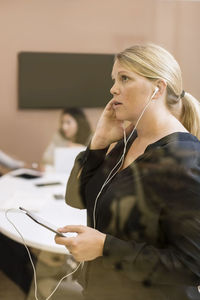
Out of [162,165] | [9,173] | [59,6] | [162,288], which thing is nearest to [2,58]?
[59,6]

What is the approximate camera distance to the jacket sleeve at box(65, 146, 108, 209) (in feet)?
2.46

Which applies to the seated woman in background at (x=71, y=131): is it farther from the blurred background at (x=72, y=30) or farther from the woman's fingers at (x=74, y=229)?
the woman's fingers at (x=74, y=229)

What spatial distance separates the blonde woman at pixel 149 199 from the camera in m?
0.57

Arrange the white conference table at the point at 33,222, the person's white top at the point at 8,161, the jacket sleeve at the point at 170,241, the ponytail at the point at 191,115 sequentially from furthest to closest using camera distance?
the person's white top at the point at 8,161 → the white conference table at the point at 33,222 → the ponytail at the point at 191,115 → the jacket sleeve at the point at 170,241

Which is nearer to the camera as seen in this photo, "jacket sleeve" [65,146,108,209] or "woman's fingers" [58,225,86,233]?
"woman's fingers" [58,225,86,233]

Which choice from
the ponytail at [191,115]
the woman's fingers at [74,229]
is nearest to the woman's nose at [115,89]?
the ponytail at [191,115]

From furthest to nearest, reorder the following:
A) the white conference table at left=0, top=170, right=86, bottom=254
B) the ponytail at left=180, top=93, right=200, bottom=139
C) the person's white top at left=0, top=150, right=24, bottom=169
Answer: the person's white top at left=0, top=150, right=24, bottom=169, the white conference table at left=0, top=170, right=86, bottom=254, the ponytail at left=180, top=93, right=200, bottom=139

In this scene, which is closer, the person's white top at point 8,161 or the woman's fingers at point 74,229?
the woman's fingers at point 74,229

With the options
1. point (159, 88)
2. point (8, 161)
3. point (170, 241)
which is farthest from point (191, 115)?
point (8, 161)

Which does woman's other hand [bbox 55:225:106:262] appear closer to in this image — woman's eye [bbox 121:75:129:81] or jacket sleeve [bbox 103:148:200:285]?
jacket sleeve [bbox 103:148:200:285]

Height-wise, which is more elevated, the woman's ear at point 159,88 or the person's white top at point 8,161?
the woman's ear at point 159,88

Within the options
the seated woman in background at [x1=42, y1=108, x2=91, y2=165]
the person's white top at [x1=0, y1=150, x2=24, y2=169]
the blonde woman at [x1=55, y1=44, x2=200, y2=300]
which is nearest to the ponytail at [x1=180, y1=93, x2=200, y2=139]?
the blonde woman at [x1=55, y1=44, x2=200, y2=300]

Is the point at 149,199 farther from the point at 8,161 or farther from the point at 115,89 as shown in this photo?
the point at 8,161

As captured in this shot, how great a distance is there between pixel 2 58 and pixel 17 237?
463 mm
